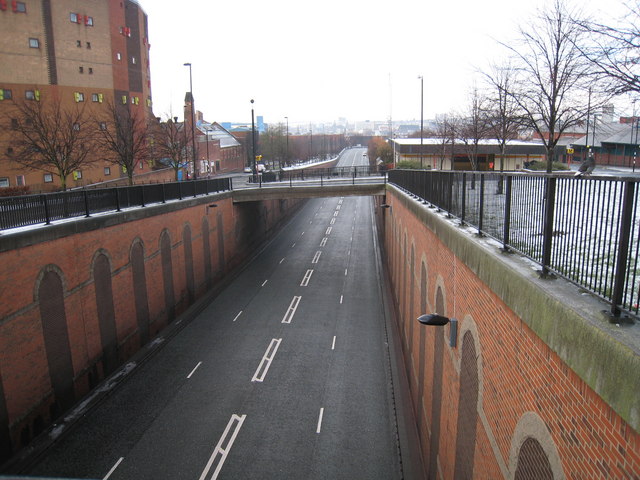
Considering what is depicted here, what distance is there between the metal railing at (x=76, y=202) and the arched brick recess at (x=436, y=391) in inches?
439

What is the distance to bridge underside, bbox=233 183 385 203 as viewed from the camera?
32375 mm

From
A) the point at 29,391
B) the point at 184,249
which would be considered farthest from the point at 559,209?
the point at 184,249

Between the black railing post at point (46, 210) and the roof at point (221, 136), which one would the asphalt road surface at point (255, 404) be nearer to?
the black railing post at point (46, 210)

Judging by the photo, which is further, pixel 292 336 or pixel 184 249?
pixel 184 249

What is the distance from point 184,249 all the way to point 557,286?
21.1m

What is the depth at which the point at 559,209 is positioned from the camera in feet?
16.3

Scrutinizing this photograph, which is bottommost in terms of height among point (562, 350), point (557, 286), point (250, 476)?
point (250, 476)

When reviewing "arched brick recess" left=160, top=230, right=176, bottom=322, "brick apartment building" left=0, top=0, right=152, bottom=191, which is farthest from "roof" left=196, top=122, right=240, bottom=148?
"arched brick recess" left=160, top=230, right=176, bottom=322

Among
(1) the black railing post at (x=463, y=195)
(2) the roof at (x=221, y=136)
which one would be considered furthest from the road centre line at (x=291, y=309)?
(2) the roof at (x=221, y=136)

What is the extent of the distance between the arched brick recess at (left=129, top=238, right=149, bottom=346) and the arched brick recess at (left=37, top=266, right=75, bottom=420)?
4.44 m

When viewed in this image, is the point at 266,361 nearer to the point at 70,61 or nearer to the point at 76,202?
the point at 76,202

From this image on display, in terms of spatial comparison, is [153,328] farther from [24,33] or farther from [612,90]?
[24,33]

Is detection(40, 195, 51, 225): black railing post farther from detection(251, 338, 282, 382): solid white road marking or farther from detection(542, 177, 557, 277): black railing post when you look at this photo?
detection(542, 177, 557, 277): black railing post

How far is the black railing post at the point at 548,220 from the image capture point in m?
4.84
